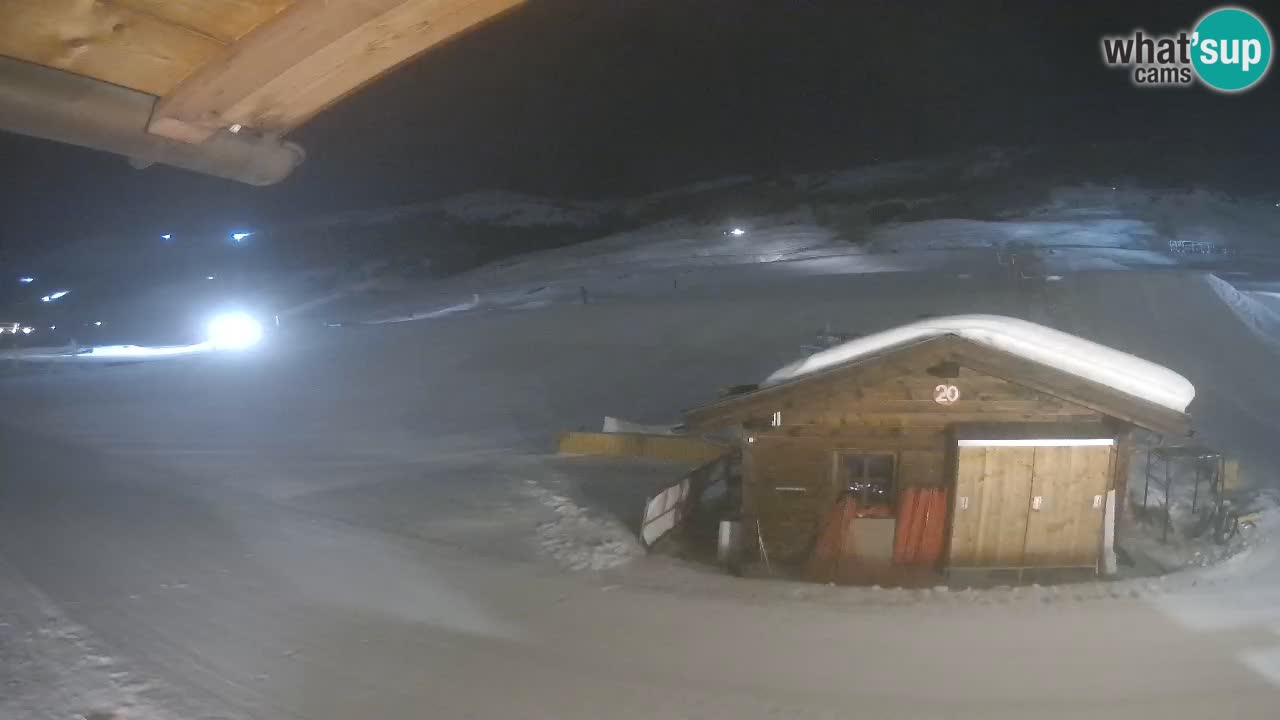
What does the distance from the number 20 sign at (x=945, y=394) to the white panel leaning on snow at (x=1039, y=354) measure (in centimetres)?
75

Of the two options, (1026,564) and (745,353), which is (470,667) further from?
(745,353)

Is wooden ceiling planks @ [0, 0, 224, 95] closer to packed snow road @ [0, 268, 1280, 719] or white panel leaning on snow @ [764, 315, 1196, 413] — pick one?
packed snow road @ [0, 268, 1280, 719]

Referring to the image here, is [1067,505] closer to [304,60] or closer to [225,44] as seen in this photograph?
[304,60]

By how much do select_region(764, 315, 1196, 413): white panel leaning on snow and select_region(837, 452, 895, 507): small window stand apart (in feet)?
4.50

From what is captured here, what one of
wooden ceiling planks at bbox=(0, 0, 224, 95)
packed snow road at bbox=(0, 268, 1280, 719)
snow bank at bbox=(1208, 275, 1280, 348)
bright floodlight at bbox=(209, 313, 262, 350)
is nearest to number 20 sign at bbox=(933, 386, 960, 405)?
packed snow road at bbox=(0, 268, 1280, 719)

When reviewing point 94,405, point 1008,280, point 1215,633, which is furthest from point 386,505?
point 1008,280

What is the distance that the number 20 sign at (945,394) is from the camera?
10.8m

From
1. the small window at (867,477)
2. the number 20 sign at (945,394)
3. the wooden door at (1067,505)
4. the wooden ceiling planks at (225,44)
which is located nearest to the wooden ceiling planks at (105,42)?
the wooden ceiling planks at (225,44)

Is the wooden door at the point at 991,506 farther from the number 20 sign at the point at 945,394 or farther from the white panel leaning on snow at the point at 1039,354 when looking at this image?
the white panel leaning on snow at the point at 1039,354

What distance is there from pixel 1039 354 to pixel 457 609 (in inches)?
322

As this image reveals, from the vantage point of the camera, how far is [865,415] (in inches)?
434

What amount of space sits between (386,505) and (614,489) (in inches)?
162

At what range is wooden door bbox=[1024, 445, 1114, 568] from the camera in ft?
35.3

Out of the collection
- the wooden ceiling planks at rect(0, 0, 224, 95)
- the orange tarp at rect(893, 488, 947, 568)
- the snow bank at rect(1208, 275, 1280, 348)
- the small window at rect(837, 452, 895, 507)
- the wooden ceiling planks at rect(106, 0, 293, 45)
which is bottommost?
the orange tarp at rect(893, 488, 947, 568)
